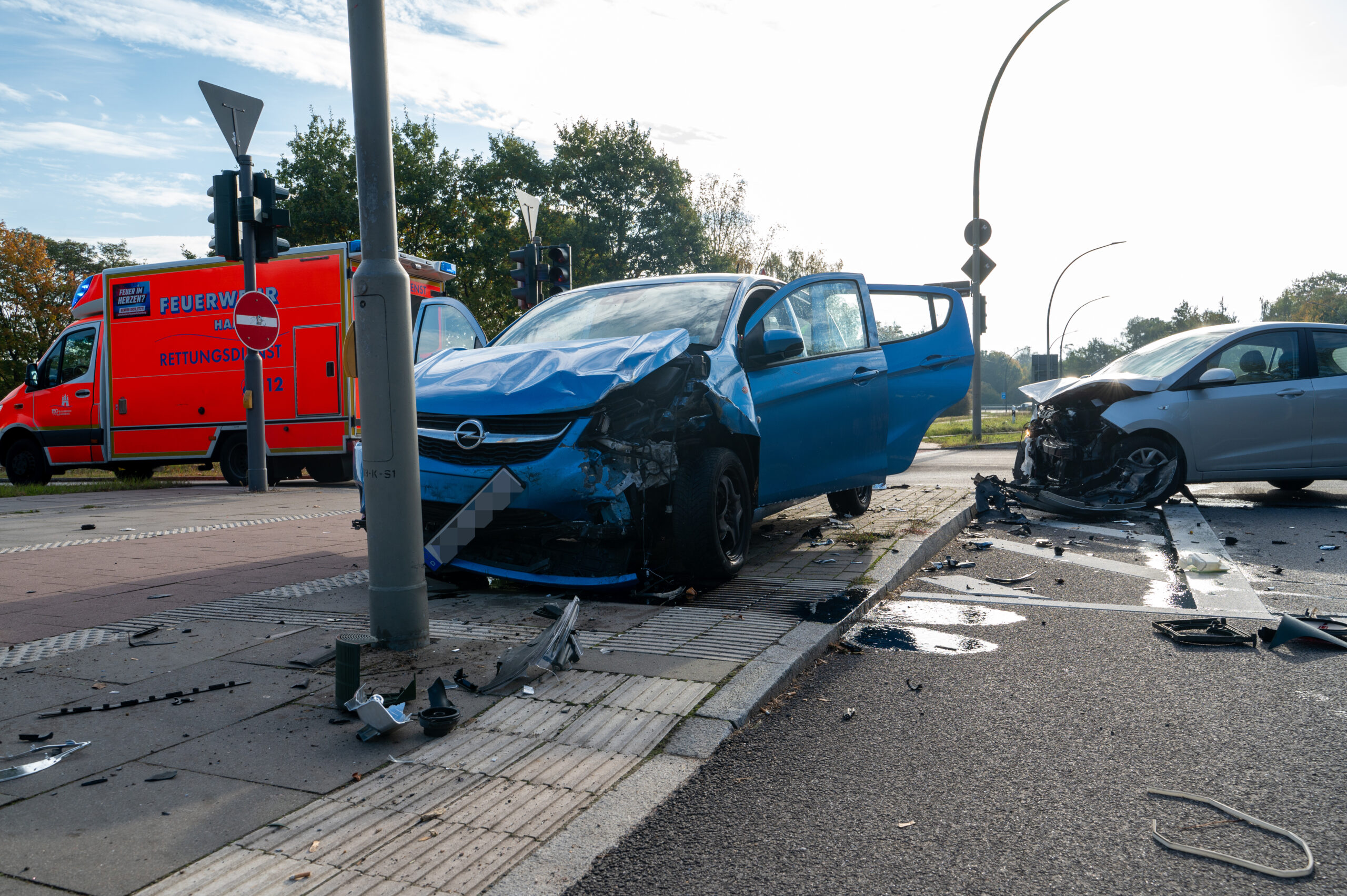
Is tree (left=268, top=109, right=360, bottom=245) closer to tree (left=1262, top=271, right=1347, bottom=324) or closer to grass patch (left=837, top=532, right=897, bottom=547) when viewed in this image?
grass patch (left=837, top=532, right=897, bottom=547)

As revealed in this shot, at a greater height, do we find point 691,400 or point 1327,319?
point 1327,319

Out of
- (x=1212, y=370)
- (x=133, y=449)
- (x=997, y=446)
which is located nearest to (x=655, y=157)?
(x=997, y=446)

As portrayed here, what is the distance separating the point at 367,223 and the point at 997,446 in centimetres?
1723

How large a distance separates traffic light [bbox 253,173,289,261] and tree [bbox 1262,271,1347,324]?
73.8 m

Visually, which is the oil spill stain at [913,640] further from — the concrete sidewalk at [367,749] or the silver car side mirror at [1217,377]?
the silver car side mirror at [1217,377]

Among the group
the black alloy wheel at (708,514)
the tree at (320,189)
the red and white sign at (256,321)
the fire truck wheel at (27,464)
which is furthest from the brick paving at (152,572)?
the tree at (320,189)

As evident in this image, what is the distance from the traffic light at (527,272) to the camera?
41.5 feet

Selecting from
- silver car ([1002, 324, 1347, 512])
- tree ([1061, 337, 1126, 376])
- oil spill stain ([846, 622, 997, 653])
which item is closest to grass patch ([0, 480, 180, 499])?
silver car ([1002, 324, 1347, 512])

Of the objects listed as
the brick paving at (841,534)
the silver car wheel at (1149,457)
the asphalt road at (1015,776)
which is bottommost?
the asphalt road at (1015,776)

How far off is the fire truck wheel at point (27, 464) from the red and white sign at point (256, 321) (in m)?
6.81

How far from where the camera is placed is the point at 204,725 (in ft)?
10.3

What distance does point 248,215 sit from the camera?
11875 mm

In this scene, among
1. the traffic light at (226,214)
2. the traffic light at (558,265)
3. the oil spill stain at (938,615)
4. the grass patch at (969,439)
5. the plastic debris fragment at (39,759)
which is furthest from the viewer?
the grass patch at (969,439)

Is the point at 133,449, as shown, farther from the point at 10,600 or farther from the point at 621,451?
the point at 621,451
